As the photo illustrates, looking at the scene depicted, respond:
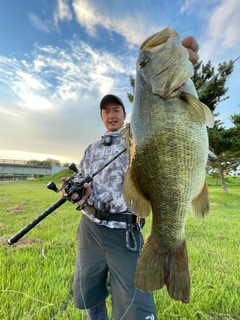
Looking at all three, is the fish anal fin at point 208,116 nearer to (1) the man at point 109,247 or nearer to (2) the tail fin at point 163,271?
(2) the tail fin at point 163,271

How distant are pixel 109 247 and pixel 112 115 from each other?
155 cm

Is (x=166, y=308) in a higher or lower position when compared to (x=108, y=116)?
lower

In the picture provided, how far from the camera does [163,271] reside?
62.1 inches

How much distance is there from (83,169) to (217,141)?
15941mm

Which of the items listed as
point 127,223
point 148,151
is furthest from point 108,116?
point 148,151

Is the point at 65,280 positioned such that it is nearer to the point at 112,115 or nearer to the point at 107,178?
the point at 107,178

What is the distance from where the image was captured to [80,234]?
8.83 ft

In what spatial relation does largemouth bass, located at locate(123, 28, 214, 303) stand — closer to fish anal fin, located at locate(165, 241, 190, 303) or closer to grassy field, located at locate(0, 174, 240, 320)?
fish anal fin, located at locate(165, 241, 190, 303)

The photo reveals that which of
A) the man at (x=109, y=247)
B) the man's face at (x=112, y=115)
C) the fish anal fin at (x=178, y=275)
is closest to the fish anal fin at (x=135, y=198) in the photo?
the fish anal fin at (x=178, y=275)

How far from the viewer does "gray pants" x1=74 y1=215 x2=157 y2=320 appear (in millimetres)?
2093

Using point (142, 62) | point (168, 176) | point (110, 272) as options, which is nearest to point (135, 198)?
point (168, 176)

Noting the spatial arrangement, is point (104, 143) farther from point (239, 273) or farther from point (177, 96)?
point (239, 273)

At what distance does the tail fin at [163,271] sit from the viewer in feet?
4.93

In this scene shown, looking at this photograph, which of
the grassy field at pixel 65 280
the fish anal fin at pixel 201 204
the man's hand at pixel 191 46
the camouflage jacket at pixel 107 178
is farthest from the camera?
the grassy field at pixel 65 280
